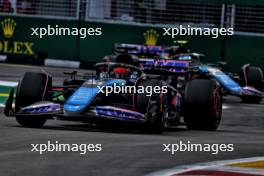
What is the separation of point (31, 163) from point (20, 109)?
13.0 ft

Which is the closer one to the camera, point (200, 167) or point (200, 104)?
point (200, 167)

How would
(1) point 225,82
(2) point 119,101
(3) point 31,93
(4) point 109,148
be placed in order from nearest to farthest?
(4) point 109,148 → (3) point 31,93 → (2) point 119,101 → (1) point 225,82

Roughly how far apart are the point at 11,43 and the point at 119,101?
17.3 m

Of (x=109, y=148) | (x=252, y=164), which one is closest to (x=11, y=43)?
(x=109, y=148)

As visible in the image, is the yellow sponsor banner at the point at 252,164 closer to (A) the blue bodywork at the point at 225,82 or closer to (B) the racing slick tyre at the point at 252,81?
(A) the blue bodywork at the point at 225,82

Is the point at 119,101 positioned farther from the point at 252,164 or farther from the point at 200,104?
the point at 252,164

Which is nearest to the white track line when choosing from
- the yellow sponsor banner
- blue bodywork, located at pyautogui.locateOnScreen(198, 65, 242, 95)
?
the yellow sponsor banner

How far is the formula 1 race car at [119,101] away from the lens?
12.0 metres

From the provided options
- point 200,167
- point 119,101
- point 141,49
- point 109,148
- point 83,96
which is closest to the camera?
point 200,167

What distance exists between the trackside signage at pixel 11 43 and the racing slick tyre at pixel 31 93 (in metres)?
16.9

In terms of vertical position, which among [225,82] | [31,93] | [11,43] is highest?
[31,93]

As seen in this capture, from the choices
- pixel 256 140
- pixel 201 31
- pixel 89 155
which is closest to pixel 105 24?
pixel 201 31

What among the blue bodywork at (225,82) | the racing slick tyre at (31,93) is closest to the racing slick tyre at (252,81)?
the blue bodywork at (225,82)

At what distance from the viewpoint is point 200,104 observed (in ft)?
43.4
